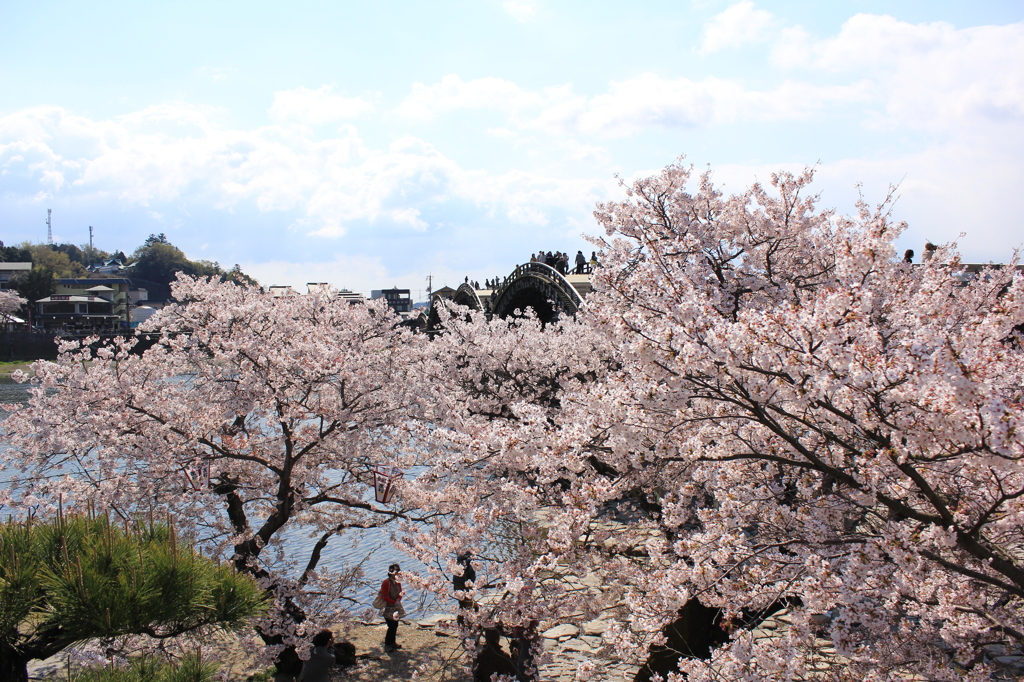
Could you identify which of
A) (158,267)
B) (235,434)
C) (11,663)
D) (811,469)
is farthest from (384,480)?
(158,267)

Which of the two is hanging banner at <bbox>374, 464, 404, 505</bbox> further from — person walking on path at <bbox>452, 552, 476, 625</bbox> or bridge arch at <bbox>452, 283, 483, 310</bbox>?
bridge arch at <bbox>452, 283, 483, 310</bbox>

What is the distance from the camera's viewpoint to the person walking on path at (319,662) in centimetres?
1022

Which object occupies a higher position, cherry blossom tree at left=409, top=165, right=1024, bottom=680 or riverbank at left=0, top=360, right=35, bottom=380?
cherry blossom tree at left=409, top=165, right=1024, bottom=680

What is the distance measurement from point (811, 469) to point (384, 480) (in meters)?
7.09

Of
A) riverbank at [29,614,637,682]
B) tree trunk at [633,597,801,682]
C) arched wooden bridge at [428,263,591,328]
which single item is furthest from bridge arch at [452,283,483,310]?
tree trunk at [633,597,801,682]

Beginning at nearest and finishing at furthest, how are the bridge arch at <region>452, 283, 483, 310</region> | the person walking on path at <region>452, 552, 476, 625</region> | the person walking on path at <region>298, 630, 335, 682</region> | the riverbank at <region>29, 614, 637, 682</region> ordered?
1. the person walking on path at <region>452, 552, 476, 625</region>
2. the person walking on path at <region>298, 630, 335, 682</region>
3. the riverbank at <region>29, 614, 637, 682</region>
4. the bridge arch at <region>452, 283, 483, 310</region>

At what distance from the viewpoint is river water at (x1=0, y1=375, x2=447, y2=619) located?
49.2 ft

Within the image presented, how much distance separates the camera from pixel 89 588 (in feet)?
14.7

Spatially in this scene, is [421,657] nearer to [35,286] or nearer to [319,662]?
[319,662]

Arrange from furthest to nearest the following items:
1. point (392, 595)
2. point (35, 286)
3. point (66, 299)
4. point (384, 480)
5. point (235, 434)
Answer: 1. point (35, 286)
2. point (66, 299)
3. point (392, 595)
4. point (235, 434)
5. point (384, 480)

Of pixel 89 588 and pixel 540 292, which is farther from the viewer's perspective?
pixel 540 292

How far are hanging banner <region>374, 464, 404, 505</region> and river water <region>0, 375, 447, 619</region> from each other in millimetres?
3932

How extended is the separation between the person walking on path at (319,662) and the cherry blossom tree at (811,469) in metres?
2.91

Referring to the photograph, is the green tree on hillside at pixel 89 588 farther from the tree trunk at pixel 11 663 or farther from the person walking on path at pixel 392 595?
the person walking on path at pixel 392 595
